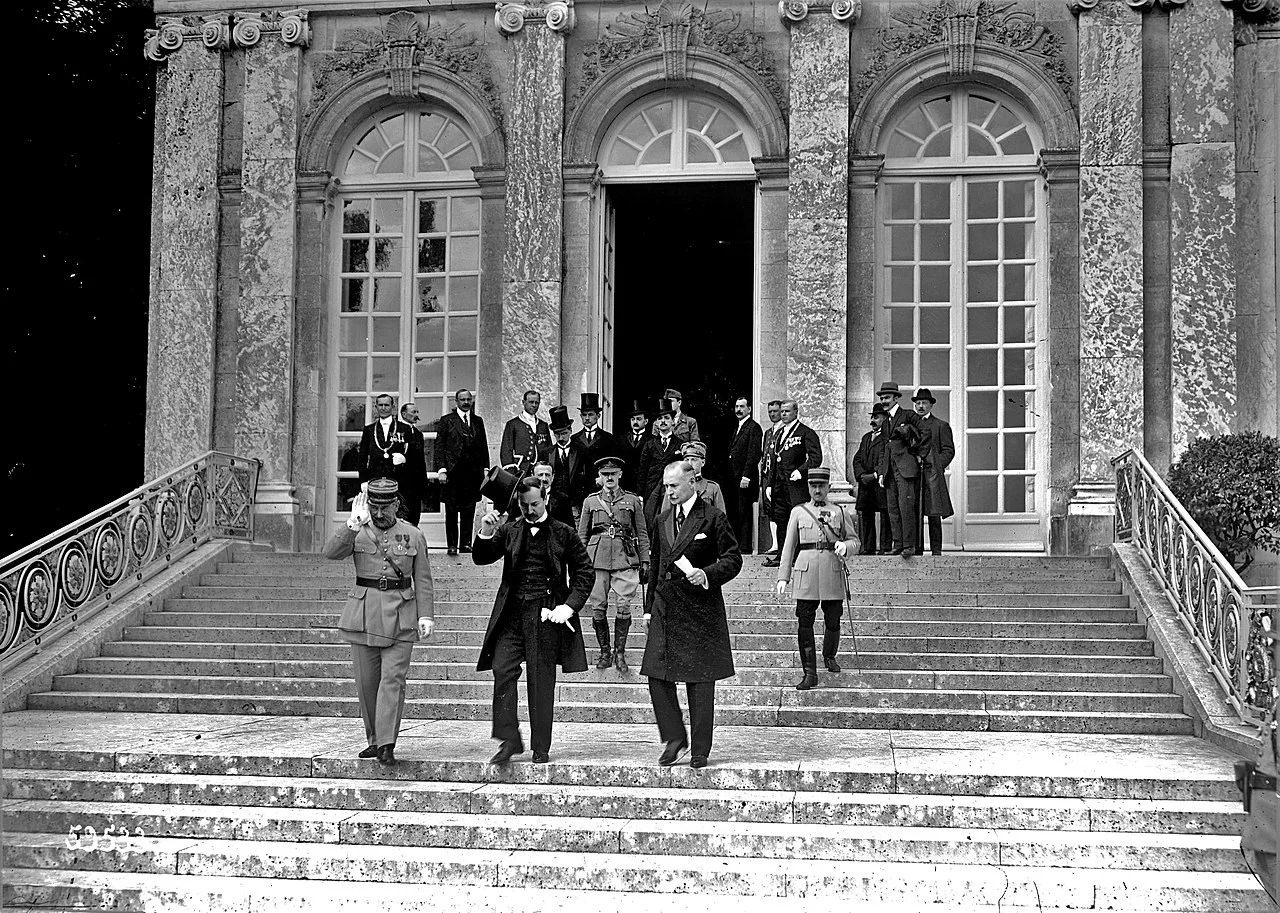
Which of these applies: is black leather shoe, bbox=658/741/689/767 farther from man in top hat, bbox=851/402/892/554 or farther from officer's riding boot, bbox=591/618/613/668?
man in top hat, bbox=851/402/892/554

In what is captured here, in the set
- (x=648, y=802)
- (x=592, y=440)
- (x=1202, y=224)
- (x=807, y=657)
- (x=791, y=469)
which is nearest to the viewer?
(x=648, y=802)

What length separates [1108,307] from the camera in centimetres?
1496

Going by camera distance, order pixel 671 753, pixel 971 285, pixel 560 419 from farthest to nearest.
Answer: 1. pixel 971 285
2. pixel 560 419
3. pixel 671 753

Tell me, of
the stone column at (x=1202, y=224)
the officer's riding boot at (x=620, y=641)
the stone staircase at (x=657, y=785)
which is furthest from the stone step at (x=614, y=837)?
the stone column at (x=1202, y=224)

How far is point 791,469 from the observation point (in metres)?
13.3

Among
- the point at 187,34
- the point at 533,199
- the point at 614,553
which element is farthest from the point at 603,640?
the point at 187,34

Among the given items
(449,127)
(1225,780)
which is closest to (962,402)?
(449,127)

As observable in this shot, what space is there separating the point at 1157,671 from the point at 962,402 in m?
5.57

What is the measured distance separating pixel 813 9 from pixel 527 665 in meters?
9.63

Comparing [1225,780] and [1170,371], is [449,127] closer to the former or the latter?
[1170,371]

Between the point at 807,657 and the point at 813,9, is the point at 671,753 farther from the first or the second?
the point at 813,9

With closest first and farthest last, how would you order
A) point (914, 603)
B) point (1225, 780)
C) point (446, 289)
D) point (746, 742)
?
point (1225, 780) → point (746, 742) → point (914, 603) → point (446, 289)

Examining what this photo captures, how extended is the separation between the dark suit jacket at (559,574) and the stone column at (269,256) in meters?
7.54

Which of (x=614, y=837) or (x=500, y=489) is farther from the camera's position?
(x=500, y=489)
